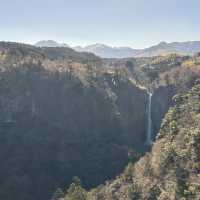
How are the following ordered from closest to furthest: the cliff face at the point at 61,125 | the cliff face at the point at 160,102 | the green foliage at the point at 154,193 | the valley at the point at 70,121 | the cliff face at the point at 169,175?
1. the cliff face at the point at 169,175
2. the green foliage at the point at 154,193
3. the cliff face at the point at 61,125
4. the valley at the point at 70,121
5. the cliff face at the point at 160,102

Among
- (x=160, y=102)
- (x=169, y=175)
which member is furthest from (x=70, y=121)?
(x=169, y=175)

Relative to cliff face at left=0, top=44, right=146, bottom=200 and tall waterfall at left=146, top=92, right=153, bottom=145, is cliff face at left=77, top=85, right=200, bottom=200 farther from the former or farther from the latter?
tall waterfall at left=146, top=92, right=153, bottom=145

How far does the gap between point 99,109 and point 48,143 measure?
689 inches

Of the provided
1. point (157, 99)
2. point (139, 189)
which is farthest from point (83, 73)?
point (139, 189)

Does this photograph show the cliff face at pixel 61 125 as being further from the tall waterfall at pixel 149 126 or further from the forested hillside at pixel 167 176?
the forested hillside at pixel 167 176

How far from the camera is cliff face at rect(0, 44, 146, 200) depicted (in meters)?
70.9

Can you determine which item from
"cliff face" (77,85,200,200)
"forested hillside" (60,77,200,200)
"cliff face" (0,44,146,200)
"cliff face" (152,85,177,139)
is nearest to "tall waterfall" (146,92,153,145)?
"cliff face" (152,85,177,139)

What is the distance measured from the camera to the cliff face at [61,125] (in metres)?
70.9

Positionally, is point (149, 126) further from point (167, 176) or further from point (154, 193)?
point (154, 193)

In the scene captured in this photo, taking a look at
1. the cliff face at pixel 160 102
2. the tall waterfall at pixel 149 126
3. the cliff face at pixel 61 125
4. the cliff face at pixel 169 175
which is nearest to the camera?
the cliff face at pixel 169 175

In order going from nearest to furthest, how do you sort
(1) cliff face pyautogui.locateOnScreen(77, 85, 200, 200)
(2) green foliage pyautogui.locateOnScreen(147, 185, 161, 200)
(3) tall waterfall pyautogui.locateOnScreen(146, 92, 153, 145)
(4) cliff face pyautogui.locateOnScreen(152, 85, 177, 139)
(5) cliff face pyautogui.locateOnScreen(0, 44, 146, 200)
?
(1) cliff face pyautogui.locateOnScreen(77, 85, 200, 200), (2) green foliage pyautogui.locateOnScreen(147, 185, 161, 200), (5) cliff face pyautogui.locateOnScreen(0, 44, 146, 200), (3) tall waterfall pyautogui.locateOnScreen(146, 92, 153, 145), (4) cliff face pyautogui.locateOnScreen(152, 85, 177, 139)

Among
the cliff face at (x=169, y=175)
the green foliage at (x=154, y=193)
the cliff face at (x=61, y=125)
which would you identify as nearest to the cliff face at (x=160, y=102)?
the cliff face at (x=61, y=125)

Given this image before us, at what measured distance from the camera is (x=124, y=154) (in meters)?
78.2

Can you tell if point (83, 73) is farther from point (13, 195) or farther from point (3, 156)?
point (13, 195)
